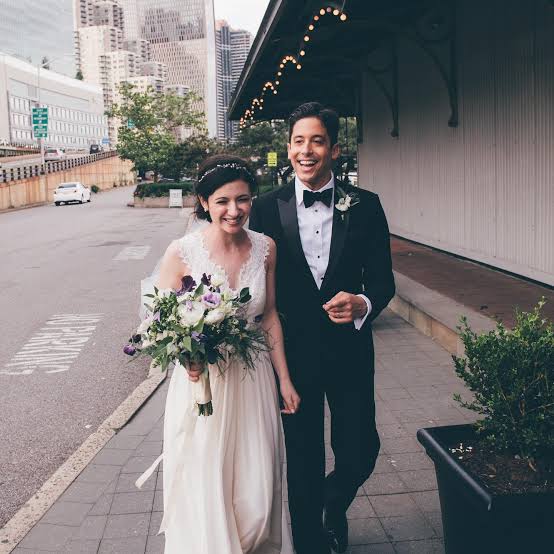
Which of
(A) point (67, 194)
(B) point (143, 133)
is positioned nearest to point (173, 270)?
(A) point (67, 194)

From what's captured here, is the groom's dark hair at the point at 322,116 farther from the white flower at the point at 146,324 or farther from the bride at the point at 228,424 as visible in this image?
the white flower at the point at 146,324

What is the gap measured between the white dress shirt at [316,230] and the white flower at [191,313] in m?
0.72

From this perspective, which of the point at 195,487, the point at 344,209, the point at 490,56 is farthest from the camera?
the point at 490,56

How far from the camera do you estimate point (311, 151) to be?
319 cm

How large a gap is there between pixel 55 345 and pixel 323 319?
5.92 meters

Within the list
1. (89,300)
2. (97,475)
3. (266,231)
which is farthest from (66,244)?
(266,231)

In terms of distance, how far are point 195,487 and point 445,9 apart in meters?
10.8

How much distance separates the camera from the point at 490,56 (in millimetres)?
10516

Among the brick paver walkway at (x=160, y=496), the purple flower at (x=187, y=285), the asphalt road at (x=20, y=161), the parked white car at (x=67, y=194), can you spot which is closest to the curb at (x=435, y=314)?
the brick paver walkway at (x=160, y=496)

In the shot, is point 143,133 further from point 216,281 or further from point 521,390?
point 521,390

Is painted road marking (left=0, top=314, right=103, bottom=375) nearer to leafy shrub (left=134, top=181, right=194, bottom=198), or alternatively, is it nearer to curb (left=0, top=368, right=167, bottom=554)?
curb (left=0, top=368, right=167, bottom=554)

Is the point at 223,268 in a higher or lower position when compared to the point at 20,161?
lower

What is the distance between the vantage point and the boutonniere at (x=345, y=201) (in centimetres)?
327

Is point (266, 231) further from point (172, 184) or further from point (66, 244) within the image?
point (172, 184)
